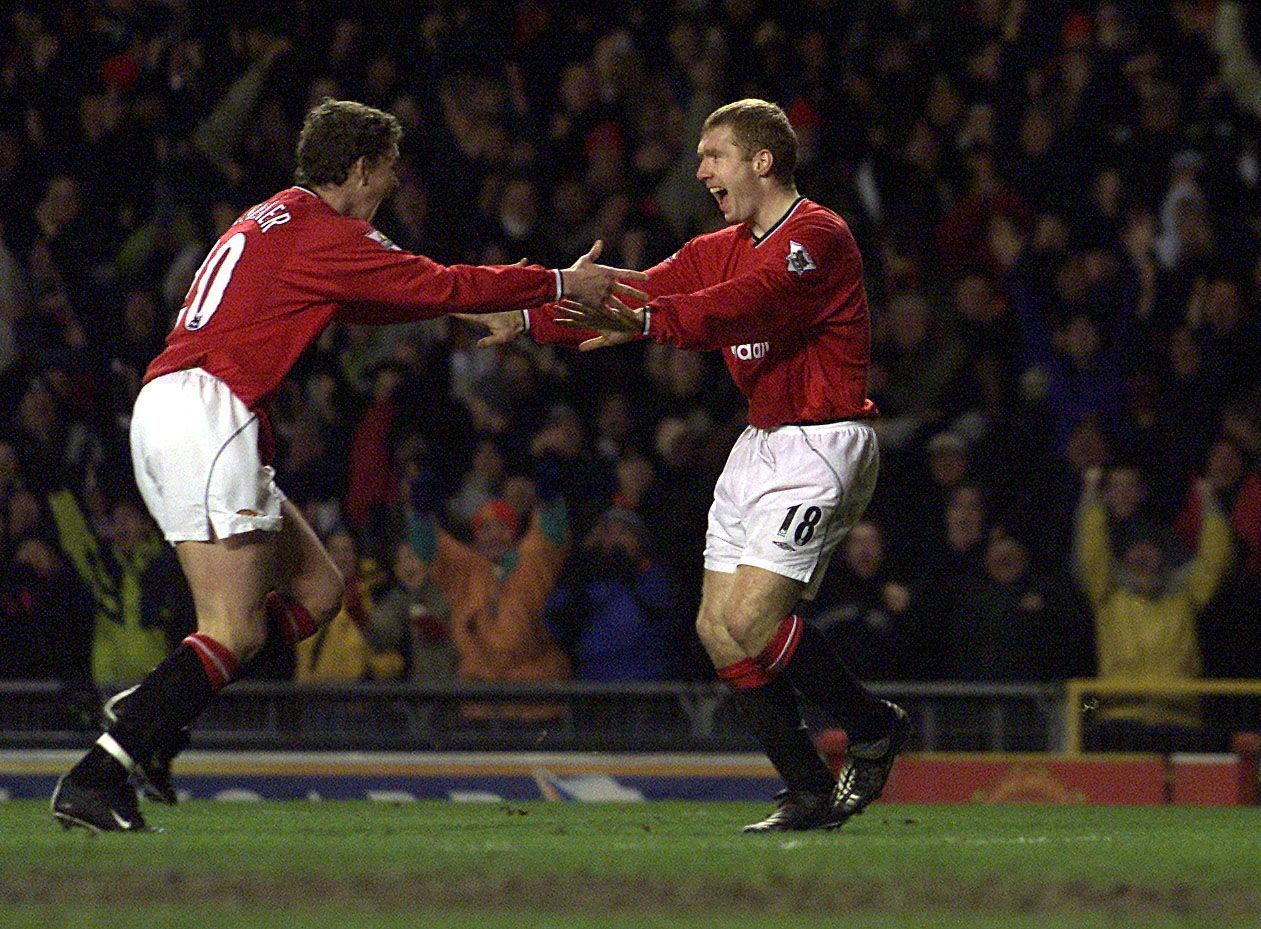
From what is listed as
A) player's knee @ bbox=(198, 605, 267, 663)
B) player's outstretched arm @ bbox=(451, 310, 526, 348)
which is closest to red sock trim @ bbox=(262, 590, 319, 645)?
player's knee @ bbox=(198, 605, 267, 663)

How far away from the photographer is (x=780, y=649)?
7340 mm

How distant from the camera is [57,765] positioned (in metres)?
11.3

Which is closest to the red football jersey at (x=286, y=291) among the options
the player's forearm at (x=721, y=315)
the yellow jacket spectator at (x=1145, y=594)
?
the player's forearm at (x=721, y=315)

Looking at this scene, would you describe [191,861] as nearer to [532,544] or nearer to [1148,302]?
[532,544]

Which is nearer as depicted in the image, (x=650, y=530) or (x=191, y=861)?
(x=191, y=861)

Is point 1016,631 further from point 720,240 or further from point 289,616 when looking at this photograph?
point 289,616

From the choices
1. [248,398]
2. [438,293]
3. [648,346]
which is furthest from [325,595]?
[648,346]

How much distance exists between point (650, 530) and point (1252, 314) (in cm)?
375

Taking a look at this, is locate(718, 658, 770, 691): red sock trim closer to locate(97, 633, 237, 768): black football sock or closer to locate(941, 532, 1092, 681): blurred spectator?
locate(97, 633, 237, 768): black football sock

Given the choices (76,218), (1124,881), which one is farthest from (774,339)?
(76,218)

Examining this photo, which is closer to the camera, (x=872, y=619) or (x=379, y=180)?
(x=379, y=180)

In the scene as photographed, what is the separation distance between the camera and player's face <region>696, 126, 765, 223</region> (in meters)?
7.70

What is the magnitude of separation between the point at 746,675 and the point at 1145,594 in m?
4.68

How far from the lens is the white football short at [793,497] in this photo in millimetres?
7355
